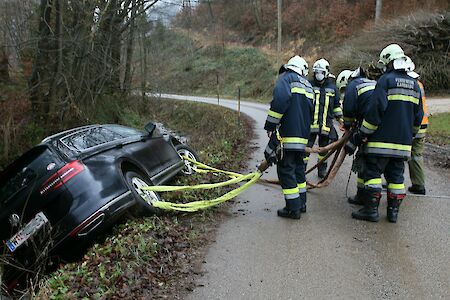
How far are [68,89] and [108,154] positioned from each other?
6.63 meters

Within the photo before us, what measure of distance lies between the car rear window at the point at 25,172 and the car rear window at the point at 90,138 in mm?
356

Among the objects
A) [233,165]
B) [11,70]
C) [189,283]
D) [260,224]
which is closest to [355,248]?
[260,224]

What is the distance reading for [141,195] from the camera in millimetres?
5051

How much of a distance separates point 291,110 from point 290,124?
178 millimetres

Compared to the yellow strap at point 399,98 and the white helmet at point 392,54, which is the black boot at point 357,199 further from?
the white helmet at point 392,54

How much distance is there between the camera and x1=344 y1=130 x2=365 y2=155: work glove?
5.16 metres

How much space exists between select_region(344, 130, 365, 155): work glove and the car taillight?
3.38m

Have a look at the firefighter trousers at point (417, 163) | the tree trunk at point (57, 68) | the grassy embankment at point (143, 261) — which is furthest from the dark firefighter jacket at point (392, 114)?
the tree trunk at point (57, 68)

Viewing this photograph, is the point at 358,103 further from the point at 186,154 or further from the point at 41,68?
the point at 41,68

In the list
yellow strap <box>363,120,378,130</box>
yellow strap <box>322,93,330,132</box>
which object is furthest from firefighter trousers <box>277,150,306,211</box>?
yellow strap <box>322,93,330,132</box>

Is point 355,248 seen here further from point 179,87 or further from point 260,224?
point 179,87

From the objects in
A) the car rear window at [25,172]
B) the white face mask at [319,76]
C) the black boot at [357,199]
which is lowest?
the black boot at [357,199]

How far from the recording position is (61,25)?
34.8 feet

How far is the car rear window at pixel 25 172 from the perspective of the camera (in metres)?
4.53
